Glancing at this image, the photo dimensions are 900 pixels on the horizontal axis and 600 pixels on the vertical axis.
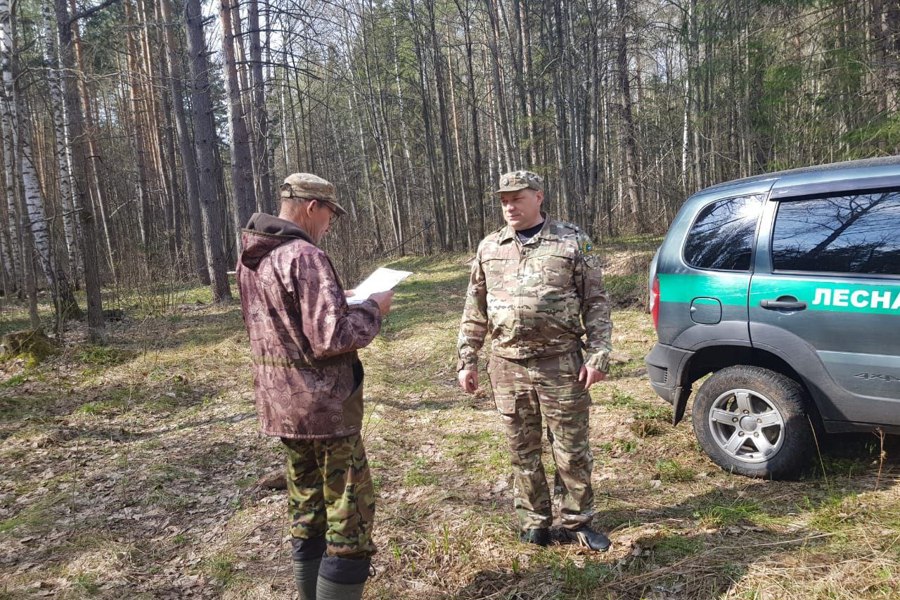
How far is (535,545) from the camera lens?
3242 millimetres

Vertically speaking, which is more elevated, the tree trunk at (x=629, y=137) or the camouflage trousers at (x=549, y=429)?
the tree trunk at (x=629, y=137)

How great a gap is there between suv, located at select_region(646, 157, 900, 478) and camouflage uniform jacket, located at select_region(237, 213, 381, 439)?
2596 millimetres

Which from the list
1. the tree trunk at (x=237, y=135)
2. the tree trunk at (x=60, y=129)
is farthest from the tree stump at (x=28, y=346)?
the tree trunk at (x=237, y=135)

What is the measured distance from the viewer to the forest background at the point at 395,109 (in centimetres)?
938

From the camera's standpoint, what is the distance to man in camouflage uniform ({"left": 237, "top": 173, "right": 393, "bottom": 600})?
2.22 meters

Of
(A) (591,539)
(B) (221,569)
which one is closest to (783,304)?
(A) (591,539)

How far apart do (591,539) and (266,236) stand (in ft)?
7.79

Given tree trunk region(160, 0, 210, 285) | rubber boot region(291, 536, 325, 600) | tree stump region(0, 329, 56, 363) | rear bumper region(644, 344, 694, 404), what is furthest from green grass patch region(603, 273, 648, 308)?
tree trunk region(160, 0, 210, 285)

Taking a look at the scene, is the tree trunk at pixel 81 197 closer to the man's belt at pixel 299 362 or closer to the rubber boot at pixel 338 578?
the man's belt at pixel 299 362

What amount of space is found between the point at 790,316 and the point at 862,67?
7526 millimetres

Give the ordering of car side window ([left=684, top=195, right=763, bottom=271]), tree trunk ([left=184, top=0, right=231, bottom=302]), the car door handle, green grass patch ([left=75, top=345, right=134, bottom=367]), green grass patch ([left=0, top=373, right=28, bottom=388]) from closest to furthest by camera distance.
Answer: the car door handle → car side window ([left=684, top=195, right=763, bottom=271]) → green grass patch ([left=0, top=373, right=28, bottom=388]) → green grass patch ([left=75, top=345, right=134, bottom=367]) → tree trunk ([left=184, top=0, right=231, bottom=302])

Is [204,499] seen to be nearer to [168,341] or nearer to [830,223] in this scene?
[830,223]

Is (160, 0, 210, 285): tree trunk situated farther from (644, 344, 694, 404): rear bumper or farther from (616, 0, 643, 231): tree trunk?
(644, 344, 694, 404): rear bumper

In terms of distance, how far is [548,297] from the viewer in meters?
2.98
